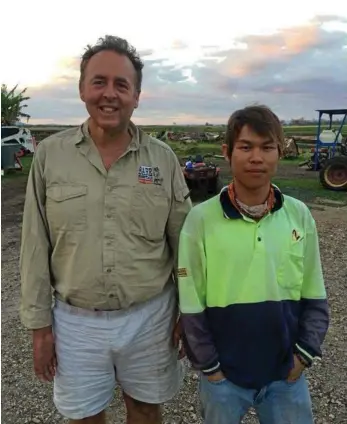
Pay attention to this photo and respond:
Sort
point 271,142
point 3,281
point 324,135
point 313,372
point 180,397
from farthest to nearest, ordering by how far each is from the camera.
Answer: point 324,135
point 3,281
point 313,372
point 180,397
point 271,142

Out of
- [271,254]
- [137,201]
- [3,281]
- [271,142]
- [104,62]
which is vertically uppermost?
[104,62]

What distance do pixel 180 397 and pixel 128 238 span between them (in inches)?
63.3

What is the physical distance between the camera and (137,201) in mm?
1836

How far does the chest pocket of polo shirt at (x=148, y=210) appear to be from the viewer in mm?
1832

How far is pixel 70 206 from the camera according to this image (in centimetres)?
179

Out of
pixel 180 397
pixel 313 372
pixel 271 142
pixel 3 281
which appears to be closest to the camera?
pixel 271 142

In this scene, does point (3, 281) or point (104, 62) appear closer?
point (104, 62)

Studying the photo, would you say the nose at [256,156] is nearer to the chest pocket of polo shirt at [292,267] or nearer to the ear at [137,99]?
the chest pocket of polo shirt at [292,267]

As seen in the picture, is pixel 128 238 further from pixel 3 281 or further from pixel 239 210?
pixel 3 281

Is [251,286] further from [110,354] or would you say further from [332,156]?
[332,156]

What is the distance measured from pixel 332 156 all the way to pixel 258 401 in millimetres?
12334

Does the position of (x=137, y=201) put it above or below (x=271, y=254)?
above

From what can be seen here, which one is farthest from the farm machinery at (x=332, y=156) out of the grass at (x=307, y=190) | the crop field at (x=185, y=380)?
the crop field at (x=185, y=380)

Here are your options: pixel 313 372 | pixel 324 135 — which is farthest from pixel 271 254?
pixel 324 135
